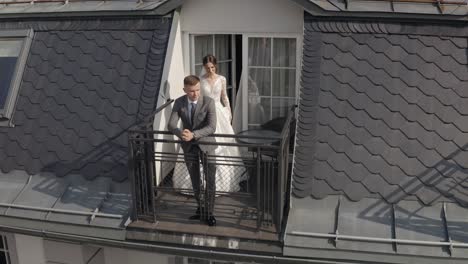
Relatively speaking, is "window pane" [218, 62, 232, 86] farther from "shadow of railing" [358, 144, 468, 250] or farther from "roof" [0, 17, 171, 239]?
"shadow of railing" [358, 144, 468, 250]

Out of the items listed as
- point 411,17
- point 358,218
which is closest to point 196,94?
point 358,218

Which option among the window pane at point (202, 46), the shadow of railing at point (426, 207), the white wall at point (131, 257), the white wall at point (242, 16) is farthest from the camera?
the window pane at point (202, 46)

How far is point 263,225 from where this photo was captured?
17.7ft

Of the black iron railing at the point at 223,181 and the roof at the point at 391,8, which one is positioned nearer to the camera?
the black iron railing at the point at 223,181

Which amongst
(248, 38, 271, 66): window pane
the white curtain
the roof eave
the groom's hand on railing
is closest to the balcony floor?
the groom's hand on railing

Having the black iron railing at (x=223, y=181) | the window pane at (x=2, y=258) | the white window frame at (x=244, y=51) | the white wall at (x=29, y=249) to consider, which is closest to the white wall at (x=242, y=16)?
the white window frame at (x=244, y=51)

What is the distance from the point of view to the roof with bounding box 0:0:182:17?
21.4ft

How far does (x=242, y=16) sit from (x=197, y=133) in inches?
81.2

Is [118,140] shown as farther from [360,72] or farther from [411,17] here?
[411,17]

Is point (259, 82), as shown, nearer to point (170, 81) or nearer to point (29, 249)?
point (170, 81)

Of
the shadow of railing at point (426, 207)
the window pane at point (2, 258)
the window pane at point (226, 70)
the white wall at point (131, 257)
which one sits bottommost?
the window pane at point (2, 258)

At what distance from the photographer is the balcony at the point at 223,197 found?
517 cm

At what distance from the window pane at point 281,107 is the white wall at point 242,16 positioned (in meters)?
0.96

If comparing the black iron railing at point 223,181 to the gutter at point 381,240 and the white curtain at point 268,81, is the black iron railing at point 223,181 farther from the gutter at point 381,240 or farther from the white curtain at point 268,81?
the white curtain at point 268,81
